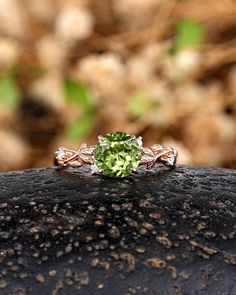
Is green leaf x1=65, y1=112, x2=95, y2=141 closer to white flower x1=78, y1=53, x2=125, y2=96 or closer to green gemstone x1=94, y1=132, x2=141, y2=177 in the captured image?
white flower x1=78, y1=53, x2=125, y2=96

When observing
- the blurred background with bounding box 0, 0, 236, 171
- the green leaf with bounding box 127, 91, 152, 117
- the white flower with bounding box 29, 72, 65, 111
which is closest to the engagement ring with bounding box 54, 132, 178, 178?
the blurred background with bounding box 0, 0, 236, 171

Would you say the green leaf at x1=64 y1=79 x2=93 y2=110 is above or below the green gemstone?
above

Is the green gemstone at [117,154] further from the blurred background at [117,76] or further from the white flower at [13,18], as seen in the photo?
the white flower at [13,18]

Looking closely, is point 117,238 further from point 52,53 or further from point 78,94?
point 52,53

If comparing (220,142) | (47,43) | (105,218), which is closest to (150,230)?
A: (105,218)

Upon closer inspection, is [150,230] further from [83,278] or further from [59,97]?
[59,97]

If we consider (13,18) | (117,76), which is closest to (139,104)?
Result: (117,76)
